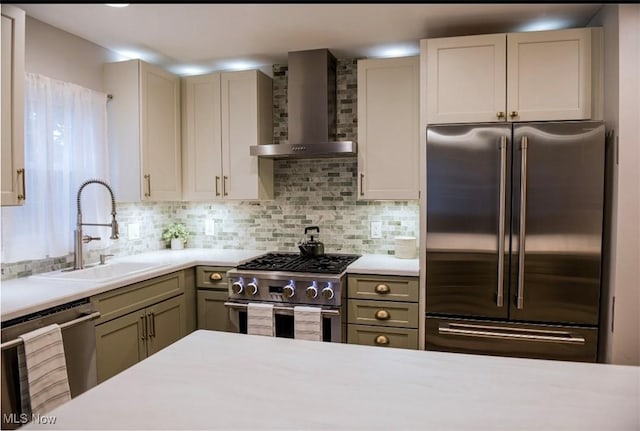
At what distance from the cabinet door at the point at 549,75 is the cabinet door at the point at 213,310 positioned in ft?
7.49

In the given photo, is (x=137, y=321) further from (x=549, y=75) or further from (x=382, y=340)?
(x=549, y=75)

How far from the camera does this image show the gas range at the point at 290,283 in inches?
109

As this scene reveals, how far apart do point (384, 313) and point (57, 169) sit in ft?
7.38

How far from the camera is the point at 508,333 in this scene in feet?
8.21

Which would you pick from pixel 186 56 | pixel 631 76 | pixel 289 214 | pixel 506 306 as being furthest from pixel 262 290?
pixel 631 76

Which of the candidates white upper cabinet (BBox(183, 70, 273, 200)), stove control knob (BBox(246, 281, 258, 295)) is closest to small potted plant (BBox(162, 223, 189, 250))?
white upper cabinet (BBox(183, 70, 273, 200))

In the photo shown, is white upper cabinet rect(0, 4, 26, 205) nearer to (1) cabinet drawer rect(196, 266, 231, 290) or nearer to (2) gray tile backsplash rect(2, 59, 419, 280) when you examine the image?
(2) gray tile backsplash rect(2, 59, 419, 280)

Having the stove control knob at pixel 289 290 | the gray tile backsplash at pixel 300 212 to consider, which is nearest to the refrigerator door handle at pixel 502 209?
the gray tile backsplash at pixel 300 212

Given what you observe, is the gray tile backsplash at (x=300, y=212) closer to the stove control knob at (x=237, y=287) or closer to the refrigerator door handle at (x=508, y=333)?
the stove control knob at (x=237, y=287)

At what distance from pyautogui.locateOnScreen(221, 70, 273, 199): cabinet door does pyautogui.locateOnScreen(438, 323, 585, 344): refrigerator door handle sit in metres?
1.72

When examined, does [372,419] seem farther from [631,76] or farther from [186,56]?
[186,56]

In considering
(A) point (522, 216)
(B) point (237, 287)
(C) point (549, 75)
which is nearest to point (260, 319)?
(B) point (237, 287)

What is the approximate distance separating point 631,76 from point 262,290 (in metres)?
2.43

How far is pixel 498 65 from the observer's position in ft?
8.54
